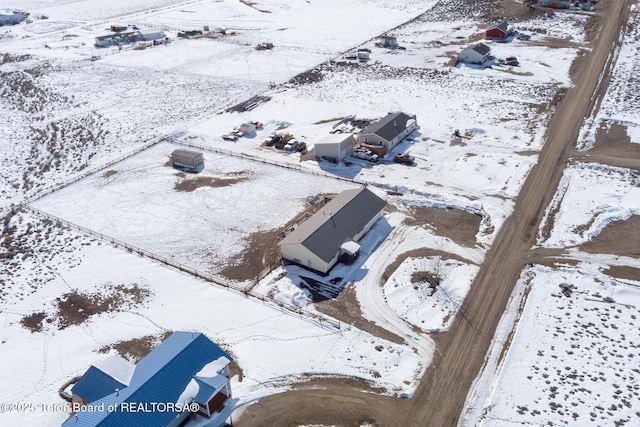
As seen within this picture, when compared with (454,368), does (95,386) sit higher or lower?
higher

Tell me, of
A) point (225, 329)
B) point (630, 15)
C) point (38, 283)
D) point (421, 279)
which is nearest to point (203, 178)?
point (38, 283)

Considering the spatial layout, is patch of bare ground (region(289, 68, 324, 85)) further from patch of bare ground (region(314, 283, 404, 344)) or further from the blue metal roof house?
the blue metal roof house

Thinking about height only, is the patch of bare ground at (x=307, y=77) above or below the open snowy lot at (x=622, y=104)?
below

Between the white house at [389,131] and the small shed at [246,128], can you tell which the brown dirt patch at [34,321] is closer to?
the small shed at [246,128]

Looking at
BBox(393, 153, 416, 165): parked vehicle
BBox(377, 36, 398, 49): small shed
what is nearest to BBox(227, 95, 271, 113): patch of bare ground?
BBox(393, 153, 416, 165): parked vehicle

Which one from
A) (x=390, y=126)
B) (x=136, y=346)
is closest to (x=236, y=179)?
(x=390, y=126)

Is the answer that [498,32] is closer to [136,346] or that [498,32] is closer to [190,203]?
[190,203]

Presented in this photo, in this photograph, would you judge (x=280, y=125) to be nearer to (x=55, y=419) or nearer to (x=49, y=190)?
(x=49, y=190)

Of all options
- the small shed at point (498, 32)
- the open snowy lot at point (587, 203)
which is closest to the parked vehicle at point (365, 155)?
the open snowy lot at point (587, 203)
